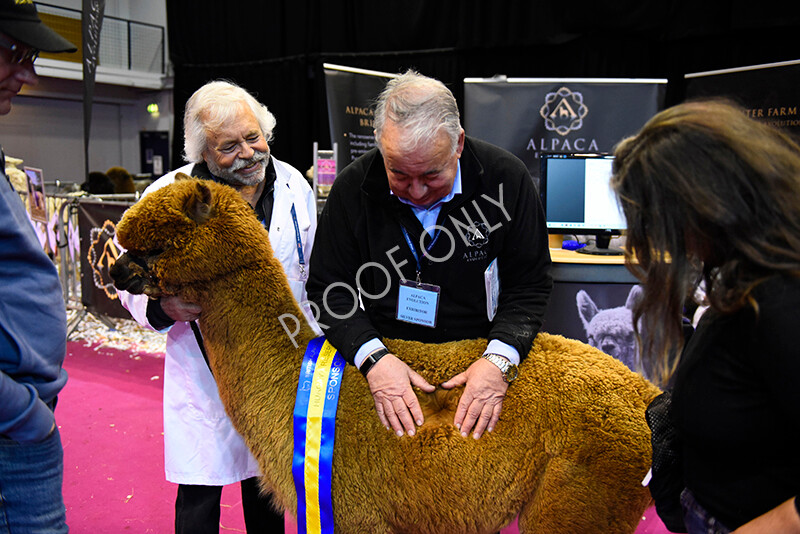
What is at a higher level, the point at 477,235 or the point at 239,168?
the point at 239,168

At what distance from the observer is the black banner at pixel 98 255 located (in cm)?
595

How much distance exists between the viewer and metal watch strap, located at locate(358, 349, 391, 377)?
1.63 meters

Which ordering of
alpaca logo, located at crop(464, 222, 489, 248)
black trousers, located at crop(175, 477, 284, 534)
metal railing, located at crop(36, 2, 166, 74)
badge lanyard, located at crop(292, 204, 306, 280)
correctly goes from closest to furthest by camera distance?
alpaca logo, located at crop(464, 222, 489, 248) → black trousers, located at crop(175, 477, 284, 534) → badge lanyard, located at crop(292, 204, 306, 280) → metal railing, located at crop(36, 2, 166, 74)

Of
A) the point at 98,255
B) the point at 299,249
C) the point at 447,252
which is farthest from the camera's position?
the point at 98,255

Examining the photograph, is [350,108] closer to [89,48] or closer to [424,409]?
[89,48]

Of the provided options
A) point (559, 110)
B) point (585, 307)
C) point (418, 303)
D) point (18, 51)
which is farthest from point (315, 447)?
point (559, 110)

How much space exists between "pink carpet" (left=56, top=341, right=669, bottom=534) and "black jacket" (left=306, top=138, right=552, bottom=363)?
4.21 ft

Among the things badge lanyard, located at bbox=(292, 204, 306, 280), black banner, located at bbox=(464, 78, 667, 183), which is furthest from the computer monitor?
badge lanyard, located at bbox=(292, 204, 306, 280)

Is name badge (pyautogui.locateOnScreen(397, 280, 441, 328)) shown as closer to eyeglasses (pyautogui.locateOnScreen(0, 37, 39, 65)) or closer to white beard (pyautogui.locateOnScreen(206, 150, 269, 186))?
white beard (pyautogui.locateOnScreen(206, 150, 269, 186))

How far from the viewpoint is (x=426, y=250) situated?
1.78 meters

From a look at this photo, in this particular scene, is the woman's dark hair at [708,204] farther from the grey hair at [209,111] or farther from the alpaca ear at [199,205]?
the grey hair at [209,111]

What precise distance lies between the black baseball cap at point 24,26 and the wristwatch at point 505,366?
128cm

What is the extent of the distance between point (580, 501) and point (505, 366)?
0.40 metres

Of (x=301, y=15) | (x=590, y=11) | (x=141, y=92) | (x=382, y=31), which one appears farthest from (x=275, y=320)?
(x=141, y=92)
